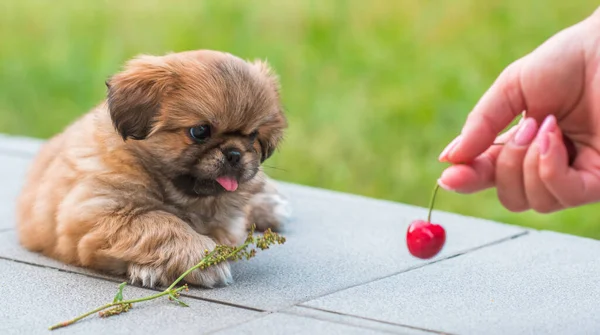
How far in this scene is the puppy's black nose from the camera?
291cm

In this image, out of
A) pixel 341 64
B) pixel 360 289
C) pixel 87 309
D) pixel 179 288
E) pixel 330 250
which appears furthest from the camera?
pixel 341 64

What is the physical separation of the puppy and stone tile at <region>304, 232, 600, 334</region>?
21.0 inches

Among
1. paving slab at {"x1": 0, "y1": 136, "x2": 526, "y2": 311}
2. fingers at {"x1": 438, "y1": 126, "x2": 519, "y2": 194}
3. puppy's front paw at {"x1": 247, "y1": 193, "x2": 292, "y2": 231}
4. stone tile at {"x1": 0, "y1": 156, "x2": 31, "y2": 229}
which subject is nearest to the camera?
fingers at {"x1": 438, "y1": 126, "x2": 519, "y2": 194}

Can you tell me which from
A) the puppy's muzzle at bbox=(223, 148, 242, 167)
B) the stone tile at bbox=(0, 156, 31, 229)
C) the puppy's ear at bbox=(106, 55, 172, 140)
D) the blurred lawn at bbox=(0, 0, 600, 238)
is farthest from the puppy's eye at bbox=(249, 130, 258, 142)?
the blurred lawn at bbox=(0, 0, 600, 238)

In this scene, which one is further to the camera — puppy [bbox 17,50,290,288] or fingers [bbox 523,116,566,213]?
puppy [bbox 17,50,290,288]

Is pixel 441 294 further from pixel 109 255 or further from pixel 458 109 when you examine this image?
pixel 458 109

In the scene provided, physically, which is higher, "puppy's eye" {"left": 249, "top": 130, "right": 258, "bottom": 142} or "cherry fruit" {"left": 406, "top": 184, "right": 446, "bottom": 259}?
"puppy's eye" {"left": 249, "top": 130, "right": 258, "bottom": 142}

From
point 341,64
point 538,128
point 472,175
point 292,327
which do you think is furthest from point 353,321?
point 341,64

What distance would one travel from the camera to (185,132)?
2898 mm

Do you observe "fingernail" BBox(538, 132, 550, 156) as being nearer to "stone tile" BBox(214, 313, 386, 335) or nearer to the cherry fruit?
the cherry fruit

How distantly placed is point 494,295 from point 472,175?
1.94 feet

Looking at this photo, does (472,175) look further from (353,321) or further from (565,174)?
(353,321)

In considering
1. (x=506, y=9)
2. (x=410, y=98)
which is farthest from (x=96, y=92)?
(x=506, y=9)

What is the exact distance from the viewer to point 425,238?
2543 millimetres
